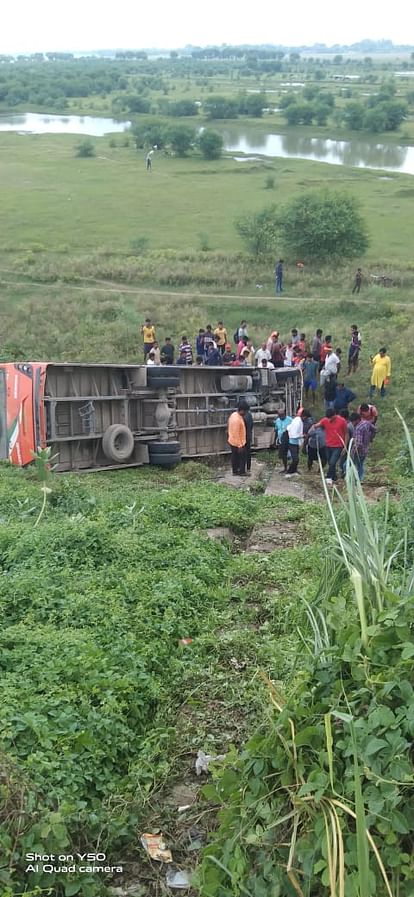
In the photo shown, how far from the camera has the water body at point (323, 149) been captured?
2408 inches

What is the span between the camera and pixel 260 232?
31422mm

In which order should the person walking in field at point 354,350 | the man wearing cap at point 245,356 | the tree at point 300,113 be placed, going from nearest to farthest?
1. the man wearing cap at point 245,356
2. the person walking in field at point 354,350
3. the tree at point 300,113

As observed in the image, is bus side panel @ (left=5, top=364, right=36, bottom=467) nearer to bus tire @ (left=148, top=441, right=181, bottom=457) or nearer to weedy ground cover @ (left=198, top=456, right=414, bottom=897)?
bus tire @ (left=148, top=441, right=181, bottom=457)

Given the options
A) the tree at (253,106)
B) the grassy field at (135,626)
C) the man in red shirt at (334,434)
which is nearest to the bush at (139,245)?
the grassy field at (135,626)

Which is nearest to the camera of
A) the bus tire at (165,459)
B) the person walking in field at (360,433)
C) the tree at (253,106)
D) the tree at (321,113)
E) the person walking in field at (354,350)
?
the person walking in field at (360,433)

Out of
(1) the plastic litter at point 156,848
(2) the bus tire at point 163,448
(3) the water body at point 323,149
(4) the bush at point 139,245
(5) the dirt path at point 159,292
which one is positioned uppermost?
(3) the water body at point 323,149

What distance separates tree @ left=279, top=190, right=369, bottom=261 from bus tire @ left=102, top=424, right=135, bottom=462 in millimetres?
17529

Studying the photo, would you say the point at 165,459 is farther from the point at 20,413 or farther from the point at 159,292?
the point at 159,292

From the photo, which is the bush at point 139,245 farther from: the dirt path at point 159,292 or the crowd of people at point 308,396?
the crowd of people at point 308,396

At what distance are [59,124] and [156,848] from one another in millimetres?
86561

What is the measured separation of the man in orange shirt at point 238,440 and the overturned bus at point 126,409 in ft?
3.29

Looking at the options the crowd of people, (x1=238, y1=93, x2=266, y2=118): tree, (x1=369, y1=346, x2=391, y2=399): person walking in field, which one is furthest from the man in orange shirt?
(x1=238, y1=93, x2=266, y2=118): tree

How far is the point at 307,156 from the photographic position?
210 ft

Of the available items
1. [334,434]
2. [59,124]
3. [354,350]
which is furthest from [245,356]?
[59,124]
